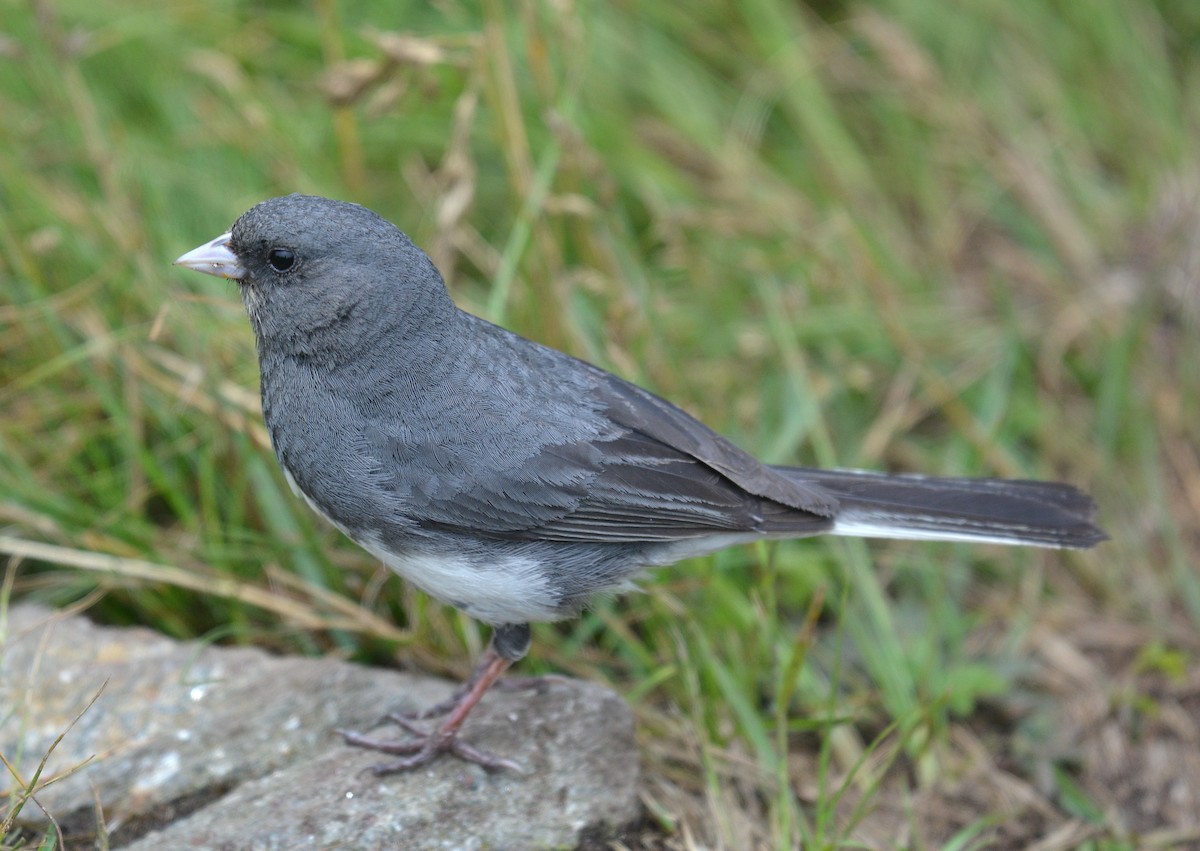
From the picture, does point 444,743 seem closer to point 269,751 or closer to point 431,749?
point 431,749

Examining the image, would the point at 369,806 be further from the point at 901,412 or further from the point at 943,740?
the point at 901,412

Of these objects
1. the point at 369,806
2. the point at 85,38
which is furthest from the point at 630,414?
the point at 85,38

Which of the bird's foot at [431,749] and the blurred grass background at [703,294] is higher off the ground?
the blurred grass background at [703,294]

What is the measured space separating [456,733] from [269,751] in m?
0.47

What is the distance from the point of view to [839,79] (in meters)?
5.73

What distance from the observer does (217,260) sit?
2920 millimetres

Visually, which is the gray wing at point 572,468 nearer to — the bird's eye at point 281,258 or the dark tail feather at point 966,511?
the dark tail feather at point 966,511

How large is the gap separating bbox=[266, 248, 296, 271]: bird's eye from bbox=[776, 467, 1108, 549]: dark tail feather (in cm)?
146

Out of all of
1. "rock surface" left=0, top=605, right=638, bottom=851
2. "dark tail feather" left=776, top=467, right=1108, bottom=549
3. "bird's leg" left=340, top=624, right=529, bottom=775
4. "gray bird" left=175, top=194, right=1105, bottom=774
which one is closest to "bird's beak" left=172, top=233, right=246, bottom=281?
"gray bird" left=175, top=194, right=1105, bottom=774

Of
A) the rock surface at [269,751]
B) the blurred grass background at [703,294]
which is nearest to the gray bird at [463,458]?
the rock surface at [269,751]

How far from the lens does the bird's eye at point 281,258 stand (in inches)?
113

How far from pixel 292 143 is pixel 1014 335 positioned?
283 cm

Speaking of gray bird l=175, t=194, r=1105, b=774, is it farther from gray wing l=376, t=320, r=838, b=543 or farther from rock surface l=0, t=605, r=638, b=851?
rock surface l=0, t=605, r=638, b=851

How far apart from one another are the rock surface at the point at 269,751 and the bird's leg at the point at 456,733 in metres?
0.04
